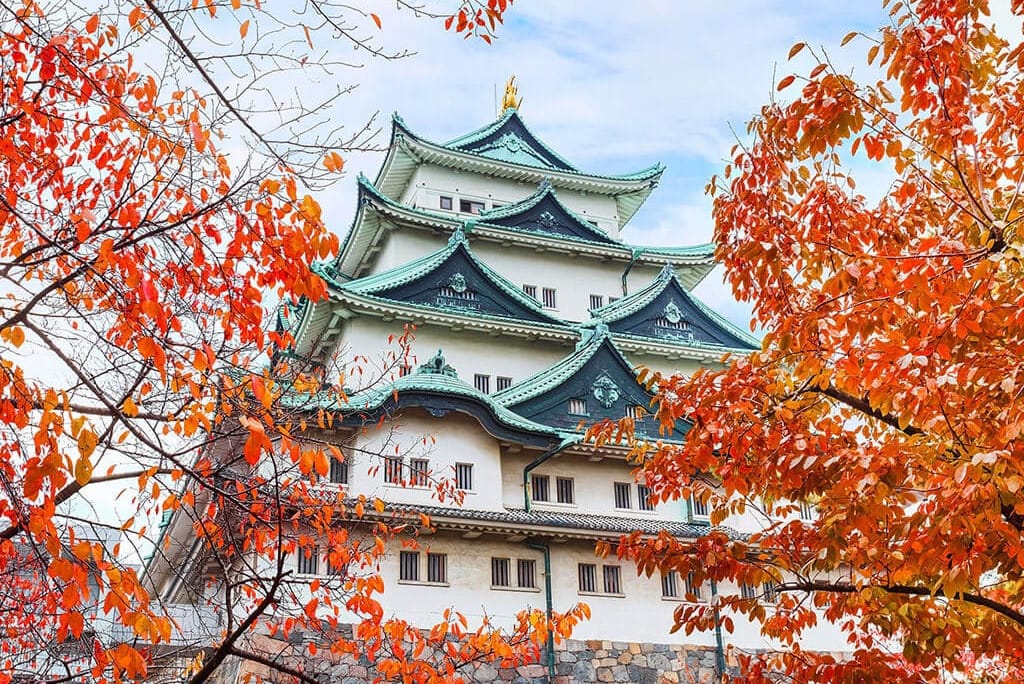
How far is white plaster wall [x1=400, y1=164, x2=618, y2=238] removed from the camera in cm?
3544

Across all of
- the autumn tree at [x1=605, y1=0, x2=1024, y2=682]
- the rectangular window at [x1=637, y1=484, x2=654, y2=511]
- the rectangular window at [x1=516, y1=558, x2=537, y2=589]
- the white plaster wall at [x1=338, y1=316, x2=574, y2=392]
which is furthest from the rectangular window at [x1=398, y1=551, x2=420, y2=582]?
the autumn tree at [x1=605, y1=0, x2=1024, y2=682]

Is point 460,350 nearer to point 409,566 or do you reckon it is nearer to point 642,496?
point 642,496

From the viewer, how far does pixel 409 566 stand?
22.6m

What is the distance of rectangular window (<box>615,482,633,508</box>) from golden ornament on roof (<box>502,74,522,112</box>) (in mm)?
19521

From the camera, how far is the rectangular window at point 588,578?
2419 centimetres

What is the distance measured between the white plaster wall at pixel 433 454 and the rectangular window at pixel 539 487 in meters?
1.36

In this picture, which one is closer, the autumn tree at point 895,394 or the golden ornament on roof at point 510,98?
the autumn tree at point 895,394

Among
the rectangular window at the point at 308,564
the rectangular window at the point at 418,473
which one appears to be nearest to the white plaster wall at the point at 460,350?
the rectangular window at the point at 418,473

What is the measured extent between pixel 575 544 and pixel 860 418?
14.5m

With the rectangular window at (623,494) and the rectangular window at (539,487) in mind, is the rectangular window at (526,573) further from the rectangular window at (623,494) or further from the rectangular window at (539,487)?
the rectangular window at (623,494)

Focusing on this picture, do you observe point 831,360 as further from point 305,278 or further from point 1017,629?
point 305,278

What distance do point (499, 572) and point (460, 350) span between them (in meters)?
8.68

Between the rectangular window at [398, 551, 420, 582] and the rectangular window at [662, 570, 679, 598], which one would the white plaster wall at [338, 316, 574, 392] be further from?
A: the rectangular window at [662, 570, 679, 598]

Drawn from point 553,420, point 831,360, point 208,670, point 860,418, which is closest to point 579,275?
point 553,420
